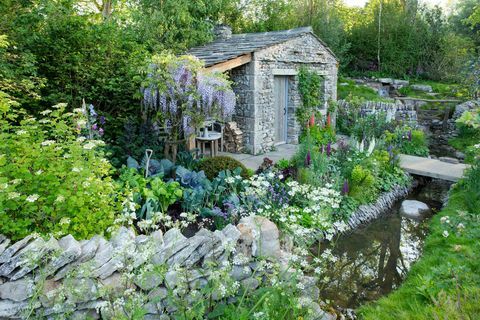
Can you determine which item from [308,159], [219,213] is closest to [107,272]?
[219,213]

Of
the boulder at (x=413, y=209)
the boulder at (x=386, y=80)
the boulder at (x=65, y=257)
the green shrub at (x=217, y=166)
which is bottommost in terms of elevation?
the boulder at (x=413, y=209)

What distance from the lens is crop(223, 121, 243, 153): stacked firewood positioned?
347 inches

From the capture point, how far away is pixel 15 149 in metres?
3.30

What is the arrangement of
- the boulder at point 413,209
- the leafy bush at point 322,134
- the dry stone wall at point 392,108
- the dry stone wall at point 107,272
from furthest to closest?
the dry stone wall at point 392,108 < the leafy bush at point 322,134 < the boulder at point 413,209 < the dry stone wall at point 107,272

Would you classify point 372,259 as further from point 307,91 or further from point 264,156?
point 307,91

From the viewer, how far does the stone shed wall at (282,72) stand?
8.80 metres

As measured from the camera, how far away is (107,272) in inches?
108

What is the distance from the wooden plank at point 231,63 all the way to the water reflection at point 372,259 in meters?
4.11

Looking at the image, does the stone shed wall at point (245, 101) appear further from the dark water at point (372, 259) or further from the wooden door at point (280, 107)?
the dark water at point (372, 259)

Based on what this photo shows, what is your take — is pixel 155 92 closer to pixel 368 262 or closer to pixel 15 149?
pixel 15 149

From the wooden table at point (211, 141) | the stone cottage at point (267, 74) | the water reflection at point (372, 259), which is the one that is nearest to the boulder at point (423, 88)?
the stone cottage at point (267, 74)

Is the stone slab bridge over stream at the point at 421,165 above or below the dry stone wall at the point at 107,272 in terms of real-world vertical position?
below

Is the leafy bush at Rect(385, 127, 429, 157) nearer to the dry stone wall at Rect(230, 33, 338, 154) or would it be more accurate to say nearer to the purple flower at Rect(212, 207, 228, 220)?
the dry stone wall at Rect(230, 33, 338, 154)

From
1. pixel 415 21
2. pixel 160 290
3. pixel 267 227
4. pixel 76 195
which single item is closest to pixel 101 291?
pixel 160 290
